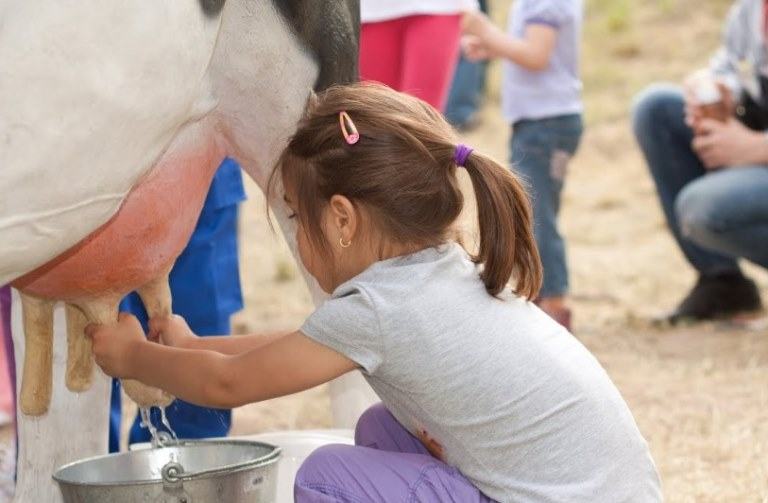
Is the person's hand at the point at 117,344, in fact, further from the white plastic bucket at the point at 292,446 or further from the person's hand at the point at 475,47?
the person's hand at the point at 475,47

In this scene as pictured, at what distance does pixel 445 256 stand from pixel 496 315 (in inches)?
3.4

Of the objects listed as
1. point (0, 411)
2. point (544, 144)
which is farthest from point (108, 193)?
point (544, 144)

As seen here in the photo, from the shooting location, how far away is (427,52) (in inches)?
110

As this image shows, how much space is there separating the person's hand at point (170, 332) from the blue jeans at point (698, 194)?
1689 mm

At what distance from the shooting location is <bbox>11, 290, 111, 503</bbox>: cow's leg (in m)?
1.78

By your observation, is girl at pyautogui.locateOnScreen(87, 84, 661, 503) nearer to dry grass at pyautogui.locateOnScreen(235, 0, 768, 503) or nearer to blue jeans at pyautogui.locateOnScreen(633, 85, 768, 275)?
dry grass at pyautogui.locateOnScreen(235, 0, 768, 503)

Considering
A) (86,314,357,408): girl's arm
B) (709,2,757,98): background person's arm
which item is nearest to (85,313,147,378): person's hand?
(86,314,357,408): girl's arm

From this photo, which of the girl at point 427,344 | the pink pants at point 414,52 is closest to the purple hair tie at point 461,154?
the girl at point 427,344

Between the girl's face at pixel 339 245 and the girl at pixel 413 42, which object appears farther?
the girl at pixel 413 42

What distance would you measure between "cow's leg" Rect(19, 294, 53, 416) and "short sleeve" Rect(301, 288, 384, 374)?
1.42ft

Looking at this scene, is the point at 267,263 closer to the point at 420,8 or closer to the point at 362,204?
the point at 420,8

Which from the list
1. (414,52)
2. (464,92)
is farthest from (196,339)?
(464,92)

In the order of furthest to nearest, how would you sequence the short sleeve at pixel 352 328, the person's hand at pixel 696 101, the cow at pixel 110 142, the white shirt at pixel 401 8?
1. the person's hand at pixel 696 101
2. the white shirt at pixel 401 8
3. the short sleeve at pixel 352 328
4. the cow at pixel 110 142

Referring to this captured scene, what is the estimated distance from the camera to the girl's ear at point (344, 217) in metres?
1.49
